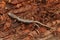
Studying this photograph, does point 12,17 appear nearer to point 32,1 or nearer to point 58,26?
point 32,1

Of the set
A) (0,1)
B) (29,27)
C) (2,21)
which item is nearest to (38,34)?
(29,27)

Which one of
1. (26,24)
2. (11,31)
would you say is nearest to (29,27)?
(26,24)

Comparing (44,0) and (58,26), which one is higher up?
(44,0)

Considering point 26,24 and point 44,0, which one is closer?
point 26,24

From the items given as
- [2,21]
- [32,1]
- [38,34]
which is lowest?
[38,34]

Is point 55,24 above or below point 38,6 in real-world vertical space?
below

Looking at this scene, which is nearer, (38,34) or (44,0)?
(38,34)

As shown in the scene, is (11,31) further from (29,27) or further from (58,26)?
(58,26)
